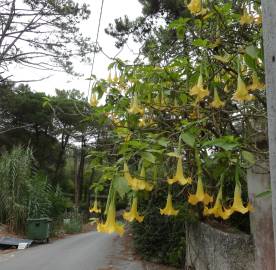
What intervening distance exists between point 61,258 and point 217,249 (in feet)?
19.1

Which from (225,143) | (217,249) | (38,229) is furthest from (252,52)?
(38,229)

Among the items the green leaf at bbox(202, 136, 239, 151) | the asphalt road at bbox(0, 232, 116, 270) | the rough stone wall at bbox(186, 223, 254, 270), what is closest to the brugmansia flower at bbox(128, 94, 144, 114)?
the green leaf at bbox(202, 136, 239, 151)

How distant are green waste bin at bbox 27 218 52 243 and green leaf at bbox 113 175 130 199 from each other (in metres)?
12.1

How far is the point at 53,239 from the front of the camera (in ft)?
51.3

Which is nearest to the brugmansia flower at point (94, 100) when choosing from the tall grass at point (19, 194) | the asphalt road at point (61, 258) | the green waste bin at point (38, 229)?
the asphalt road at point (61, 258)

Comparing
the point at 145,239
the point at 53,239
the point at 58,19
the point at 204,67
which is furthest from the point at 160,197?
the point at 58,19

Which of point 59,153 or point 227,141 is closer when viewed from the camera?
point 227,141

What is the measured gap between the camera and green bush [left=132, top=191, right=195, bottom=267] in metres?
8.19

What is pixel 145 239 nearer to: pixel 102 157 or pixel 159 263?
pixel 159 263

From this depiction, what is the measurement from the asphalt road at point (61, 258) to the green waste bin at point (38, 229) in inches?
57.2

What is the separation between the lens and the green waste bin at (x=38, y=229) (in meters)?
13.9

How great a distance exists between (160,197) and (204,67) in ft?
18.8

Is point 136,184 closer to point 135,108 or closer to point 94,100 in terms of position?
point 135,108

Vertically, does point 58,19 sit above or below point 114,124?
above
